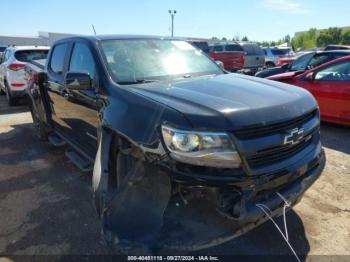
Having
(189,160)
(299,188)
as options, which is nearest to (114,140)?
(189,160)

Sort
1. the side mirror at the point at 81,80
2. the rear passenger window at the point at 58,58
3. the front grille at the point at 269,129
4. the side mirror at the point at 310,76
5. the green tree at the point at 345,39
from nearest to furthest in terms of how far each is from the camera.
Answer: the front grille at the point at 269,129 → the side mirror at the point at 81,80 → the rear passenger window at the point at 58,58 → the side mirror at the point at 310,76 → the green tree at the point at 345,39

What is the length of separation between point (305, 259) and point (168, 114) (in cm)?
167

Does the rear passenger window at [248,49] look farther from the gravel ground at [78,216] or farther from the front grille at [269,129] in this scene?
the front grille at [269,129]

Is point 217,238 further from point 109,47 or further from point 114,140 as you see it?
point 109,47

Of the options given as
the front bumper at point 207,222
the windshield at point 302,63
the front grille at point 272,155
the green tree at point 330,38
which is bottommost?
the green tree at point 330,38

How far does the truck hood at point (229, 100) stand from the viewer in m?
2.23

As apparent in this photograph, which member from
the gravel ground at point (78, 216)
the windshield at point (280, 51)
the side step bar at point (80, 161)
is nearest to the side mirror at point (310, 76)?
the gravel ground at point (78, 216)

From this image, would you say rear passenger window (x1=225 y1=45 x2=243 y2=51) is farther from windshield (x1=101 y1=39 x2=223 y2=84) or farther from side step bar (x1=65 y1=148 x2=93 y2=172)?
side step bar (x1=65 y1=148 x2=93 y2=172)

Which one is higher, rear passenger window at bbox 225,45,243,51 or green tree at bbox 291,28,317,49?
rear passenger window at bbox 225,45,243,51

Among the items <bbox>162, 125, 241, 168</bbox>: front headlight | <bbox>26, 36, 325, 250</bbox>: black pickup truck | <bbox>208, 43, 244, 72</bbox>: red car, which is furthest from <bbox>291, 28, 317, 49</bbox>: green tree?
<bbox>162, 125, 241, 168</bbox>: front headlight

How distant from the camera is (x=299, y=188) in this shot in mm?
2527

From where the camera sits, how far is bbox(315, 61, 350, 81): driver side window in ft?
19.5

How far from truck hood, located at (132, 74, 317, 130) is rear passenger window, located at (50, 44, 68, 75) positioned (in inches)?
82.7

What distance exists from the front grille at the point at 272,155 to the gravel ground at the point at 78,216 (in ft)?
2.91
